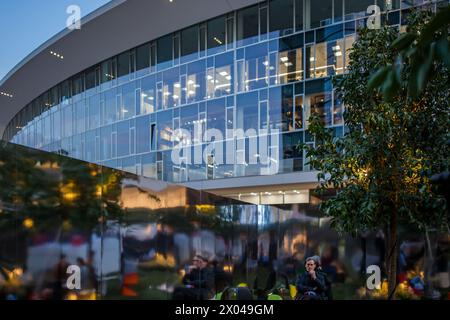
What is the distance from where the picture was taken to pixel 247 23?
82.6 ft

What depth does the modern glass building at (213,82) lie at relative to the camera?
75.1 feet

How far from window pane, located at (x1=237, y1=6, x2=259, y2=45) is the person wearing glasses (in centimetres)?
1408

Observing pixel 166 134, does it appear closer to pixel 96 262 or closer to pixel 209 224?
pixel 209 224

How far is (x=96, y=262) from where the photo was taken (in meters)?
8.47

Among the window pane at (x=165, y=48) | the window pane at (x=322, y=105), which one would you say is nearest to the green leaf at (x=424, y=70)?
Answer: the window pane at (x=322, y=105)

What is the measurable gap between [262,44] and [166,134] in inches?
287

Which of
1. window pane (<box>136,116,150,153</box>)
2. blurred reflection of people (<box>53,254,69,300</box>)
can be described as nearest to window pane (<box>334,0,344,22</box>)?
window pane (<box>136,116,150,153</box>)

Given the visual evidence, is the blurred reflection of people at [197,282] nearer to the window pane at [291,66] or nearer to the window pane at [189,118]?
the window pane at [291,66]

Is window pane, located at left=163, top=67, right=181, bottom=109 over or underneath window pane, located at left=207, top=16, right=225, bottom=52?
underneath

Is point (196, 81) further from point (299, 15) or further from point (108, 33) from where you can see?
point (299, 15)

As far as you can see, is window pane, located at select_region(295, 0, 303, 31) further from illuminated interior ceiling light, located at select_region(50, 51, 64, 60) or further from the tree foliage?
illuminated interior ceiling light, located at select_region(50, 51, 64, 60)

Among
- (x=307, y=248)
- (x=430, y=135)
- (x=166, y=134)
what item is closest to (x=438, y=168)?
(x=430, y=135)

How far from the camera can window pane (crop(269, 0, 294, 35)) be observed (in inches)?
948
